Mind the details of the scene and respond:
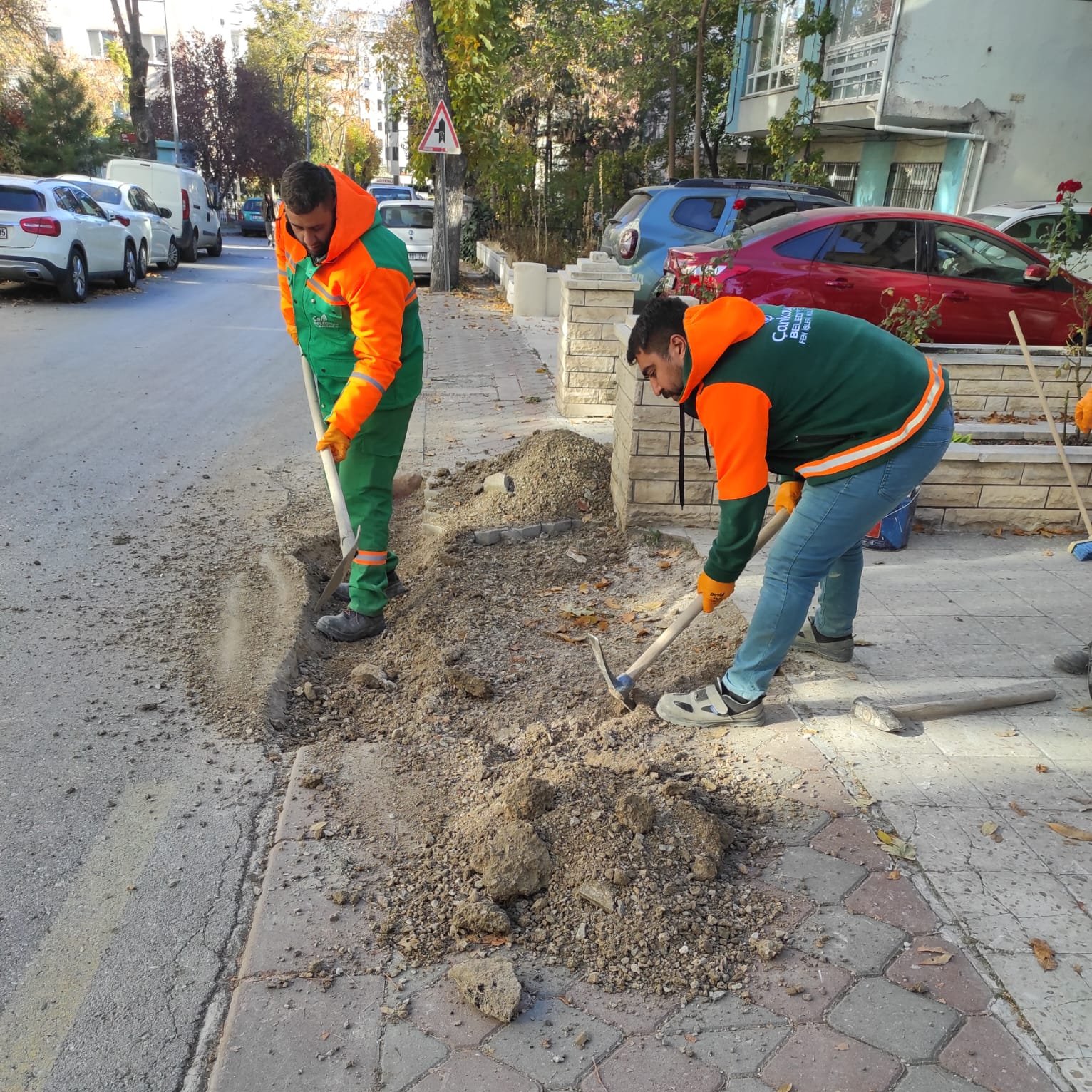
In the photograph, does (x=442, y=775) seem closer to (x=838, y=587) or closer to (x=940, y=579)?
(x=838, y=587)

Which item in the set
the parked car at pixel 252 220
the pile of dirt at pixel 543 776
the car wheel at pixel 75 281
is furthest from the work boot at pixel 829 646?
the parked car at pixel 252 220

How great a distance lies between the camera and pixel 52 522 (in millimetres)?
5512

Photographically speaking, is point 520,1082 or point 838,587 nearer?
point 520,1082

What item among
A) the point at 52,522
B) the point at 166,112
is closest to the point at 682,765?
the point at 52,522

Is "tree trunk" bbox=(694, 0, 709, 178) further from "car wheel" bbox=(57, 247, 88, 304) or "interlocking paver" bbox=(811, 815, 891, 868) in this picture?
"interlocking paver" bbox=(811, 815, 891, 868)

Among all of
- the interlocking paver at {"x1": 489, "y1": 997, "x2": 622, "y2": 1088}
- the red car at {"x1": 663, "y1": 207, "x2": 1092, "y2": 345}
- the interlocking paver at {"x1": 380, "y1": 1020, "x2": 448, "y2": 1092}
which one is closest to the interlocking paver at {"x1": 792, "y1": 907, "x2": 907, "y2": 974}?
the interlocking paver at {"x1": 489, "y1": 997, "x2": 622, "y2": 1088}

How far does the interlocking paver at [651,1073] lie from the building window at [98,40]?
68.8 m

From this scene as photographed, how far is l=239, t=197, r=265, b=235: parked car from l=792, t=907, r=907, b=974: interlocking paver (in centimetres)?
3905

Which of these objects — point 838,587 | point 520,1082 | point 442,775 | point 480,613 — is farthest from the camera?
point 480,613

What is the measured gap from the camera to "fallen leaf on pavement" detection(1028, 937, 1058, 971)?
2.43 meters

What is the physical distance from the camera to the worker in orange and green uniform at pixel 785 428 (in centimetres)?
295

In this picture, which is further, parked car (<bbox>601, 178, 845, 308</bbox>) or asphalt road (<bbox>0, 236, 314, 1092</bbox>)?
parked car (<bbox>601, 178, 845, 308</bbox>)

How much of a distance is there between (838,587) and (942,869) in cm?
135

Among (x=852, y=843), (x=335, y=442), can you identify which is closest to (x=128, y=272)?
(x=335, y=442)
